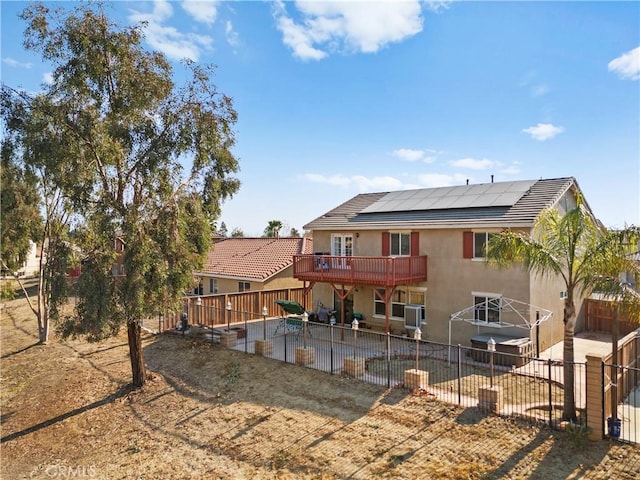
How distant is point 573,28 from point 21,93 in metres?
17.8

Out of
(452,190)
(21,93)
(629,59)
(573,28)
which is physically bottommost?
(452,190)

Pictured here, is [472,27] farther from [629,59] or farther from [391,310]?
[391,310]

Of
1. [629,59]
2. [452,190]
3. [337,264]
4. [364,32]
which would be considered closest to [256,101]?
[364,32]

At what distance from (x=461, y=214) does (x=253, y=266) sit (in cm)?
1336

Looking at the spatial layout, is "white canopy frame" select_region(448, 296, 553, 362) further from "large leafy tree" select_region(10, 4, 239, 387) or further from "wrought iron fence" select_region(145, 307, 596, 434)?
"large leafy tree" select_region(10, 4, 239, 387)

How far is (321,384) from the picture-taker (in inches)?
504

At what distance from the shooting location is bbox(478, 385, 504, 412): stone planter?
33.2ft

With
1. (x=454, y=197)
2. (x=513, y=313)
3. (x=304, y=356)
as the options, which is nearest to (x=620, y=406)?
(x=513, y=313)

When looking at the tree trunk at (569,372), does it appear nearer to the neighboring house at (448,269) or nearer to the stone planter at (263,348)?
the neighboring house at (448,269)

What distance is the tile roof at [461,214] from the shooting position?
16.1m

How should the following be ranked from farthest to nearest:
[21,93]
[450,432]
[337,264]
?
[337,264], [21,93], [450,432]

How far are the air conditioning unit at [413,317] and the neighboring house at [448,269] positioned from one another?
0.14 ft

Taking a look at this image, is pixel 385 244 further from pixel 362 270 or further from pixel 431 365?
pixel 431 365

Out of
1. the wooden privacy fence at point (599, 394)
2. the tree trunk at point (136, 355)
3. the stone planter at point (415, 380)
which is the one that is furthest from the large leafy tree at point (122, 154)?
the wooden privacy fence at point (599, 394)
